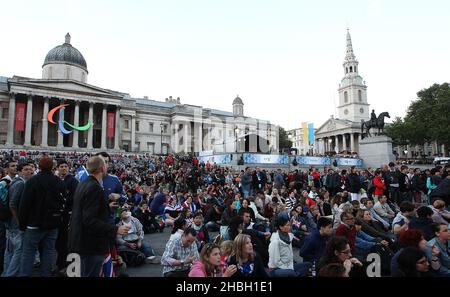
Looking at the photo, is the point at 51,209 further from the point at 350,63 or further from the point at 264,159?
the point at 350,63

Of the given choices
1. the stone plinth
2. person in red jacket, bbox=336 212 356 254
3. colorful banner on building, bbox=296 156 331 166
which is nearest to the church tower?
the stone plinth

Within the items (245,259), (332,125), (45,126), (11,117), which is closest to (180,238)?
(245,259)

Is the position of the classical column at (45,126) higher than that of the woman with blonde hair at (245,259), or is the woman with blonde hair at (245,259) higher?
the classical column at (45,126)

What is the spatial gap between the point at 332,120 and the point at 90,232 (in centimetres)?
8820

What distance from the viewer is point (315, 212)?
1053 centimetres

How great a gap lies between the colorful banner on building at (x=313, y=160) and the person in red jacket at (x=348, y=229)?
25.6 meters

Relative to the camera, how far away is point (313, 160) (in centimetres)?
3312

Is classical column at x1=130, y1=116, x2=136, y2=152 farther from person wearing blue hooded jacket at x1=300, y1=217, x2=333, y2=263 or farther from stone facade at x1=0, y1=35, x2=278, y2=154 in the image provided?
person wearing blue hooded jacket at x1=300, y1=217, x2=333, y2=263

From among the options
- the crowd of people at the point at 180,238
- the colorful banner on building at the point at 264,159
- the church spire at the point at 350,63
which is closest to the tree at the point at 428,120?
the colorful banner on building at the point at 264,159

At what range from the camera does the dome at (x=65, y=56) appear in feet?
178

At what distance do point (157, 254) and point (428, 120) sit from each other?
61.4m

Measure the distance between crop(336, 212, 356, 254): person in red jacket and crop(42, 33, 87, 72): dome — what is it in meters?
58.4

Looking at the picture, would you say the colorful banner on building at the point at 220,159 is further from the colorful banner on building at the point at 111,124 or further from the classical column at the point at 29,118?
the classical column at the point at 29,118
